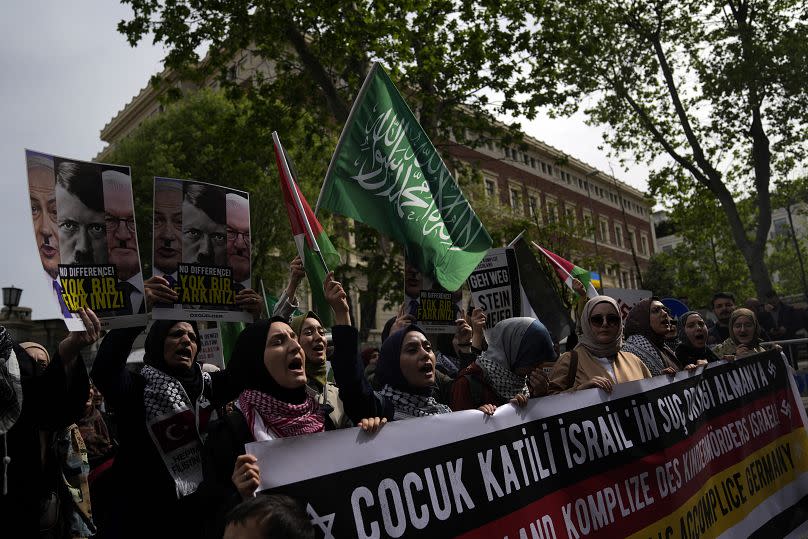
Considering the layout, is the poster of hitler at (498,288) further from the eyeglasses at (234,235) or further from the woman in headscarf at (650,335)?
the eyeglasses at (234,235)

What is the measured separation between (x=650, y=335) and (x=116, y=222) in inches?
140

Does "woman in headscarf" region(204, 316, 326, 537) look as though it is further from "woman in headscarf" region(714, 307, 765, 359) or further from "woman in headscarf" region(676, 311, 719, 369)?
"woman in headscarf" region(714, 307, 765, 359)

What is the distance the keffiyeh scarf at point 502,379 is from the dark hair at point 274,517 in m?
1.89

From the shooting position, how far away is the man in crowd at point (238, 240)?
345 cm

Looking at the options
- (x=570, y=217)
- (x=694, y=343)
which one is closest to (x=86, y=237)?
(x=694, y=343)

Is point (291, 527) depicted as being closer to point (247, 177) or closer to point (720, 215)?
point (247, 177)

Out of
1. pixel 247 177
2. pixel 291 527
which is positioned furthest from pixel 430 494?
pixel 247 177

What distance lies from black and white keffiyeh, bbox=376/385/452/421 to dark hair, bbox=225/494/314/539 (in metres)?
1.09

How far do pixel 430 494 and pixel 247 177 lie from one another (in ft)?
65.6

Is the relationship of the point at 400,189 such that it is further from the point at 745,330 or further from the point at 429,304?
the point at 745,330

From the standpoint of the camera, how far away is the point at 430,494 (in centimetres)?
252

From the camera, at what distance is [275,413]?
2.48m

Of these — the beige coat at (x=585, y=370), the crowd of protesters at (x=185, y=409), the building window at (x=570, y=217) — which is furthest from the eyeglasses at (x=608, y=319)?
the building window at (x=570, y=217)

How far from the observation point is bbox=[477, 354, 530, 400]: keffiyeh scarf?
367cm
